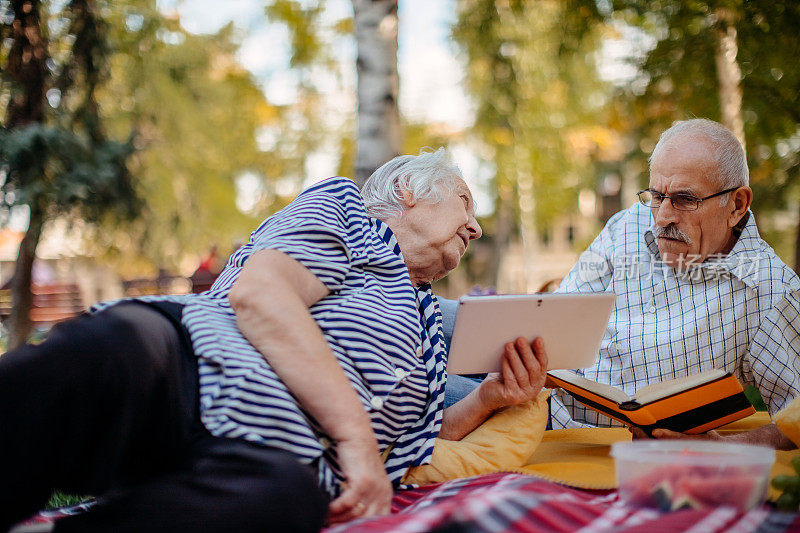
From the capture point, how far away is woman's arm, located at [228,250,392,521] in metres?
2.00

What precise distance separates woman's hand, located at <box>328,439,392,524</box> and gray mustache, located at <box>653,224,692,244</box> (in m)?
1.79

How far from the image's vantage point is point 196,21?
13.8m

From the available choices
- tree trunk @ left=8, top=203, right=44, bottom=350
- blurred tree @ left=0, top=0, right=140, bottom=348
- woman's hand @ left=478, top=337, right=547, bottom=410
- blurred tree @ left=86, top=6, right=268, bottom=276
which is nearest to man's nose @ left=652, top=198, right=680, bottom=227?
woman's hand @ left=478, top=337, right=547, bottom=410

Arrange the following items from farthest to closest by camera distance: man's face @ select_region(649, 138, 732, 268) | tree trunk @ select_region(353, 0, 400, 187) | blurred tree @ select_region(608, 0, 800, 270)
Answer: tree trunk @ select_region(353, 0, 400, 187)
blurred tree @ select_region(608, 0, 800, 270)
man's face @ select_region(649, 138, 732, 268)

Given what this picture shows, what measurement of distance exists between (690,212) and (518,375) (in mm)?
1182

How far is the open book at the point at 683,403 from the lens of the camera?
7.86ft

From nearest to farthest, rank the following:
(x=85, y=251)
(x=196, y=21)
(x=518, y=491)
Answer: (x=518, y=491), (x=85, y=251), (x=196, y=21)

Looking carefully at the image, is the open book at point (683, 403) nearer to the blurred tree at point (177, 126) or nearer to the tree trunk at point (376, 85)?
the tree trunk at point (376, 85)

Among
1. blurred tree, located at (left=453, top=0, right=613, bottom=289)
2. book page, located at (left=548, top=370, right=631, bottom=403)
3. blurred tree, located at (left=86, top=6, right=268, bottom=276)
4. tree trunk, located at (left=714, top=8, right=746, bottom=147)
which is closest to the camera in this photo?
book page, located at (left=548, top=370, right=631, bottom=403)

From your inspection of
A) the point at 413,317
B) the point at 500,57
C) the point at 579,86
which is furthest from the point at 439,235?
the point at 579,86

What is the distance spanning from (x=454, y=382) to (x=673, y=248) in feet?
3.70

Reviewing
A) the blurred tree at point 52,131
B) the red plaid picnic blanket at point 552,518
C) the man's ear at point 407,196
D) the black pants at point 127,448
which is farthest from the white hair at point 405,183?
the blurred tree at point 52,131

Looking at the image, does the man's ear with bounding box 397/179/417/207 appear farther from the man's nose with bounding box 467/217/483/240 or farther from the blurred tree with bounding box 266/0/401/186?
the blurred tree with bounding box 266/0/401/186

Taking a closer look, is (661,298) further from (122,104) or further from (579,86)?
(579,86)
